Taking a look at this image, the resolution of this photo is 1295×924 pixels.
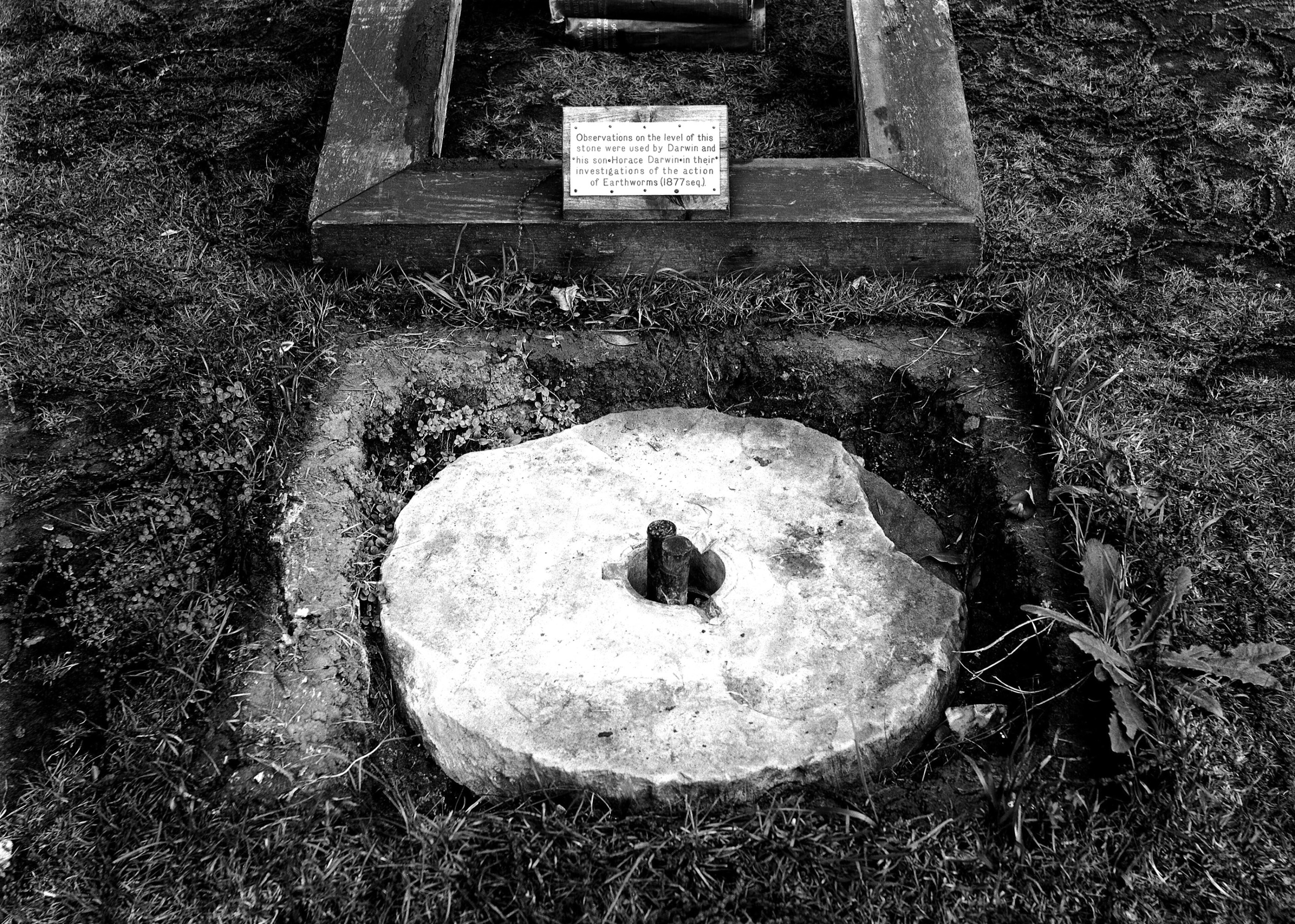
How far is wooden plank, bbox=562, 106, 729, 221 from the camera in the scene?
3416mm

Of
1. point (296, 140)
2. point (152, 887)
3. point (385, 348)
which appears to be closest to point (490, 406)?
point (385, 348)

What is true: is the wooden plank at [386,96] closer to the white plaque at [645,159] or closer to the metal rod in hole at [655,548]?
the white plaque at [645,159]

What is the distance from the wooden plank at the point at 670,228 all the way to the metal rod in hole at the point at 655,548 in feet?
4.24

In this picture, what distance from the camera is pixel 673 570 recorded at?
8.25 feet

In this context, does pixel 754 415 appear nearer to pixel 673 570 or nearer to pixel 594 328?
pixel 594 328

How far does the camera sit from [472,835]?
219cm

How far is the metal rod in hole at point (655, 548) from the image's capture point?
2.50 meters

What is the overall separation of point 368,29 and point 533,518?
2.41m

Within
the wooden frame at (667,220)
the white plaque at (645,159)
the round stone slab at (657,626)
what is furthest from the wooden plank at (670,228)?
the round stone slab at (657,626)

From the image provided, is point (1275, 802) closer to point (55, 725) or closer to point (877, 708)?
point (877, 708)

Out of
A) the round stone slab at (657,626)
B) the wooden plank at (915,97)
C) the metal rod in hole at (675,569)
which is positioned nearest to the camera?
the round stone slab at (657,626)

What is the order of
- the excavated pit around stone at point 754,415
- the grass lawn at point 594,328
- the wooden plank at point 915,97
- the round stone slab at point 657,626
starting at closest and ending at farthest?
the grass lawn at point 594,328
the round stone slab at point 657,626
the excavated pit around stone at point 754,415
the wooden plank at point 915,97

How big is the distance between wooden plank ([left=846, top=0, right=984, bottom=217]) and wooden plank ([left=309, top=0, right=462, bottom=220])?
1.61m

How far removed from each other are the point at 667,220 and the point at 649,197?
0.10m
